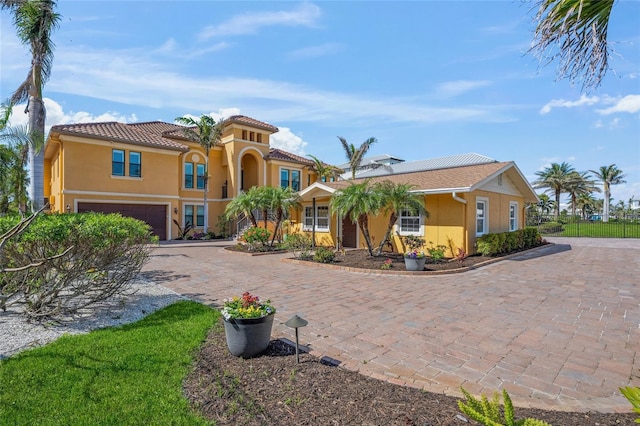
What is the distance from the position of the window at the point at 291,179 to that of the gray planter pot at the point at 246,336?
24.7 meters

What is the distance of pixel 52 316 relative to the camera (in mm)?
5367

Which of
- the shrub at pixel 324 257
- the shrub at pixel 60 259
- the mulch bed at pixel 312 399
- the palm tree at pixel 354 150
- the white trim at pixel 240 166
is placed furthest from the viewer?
the palm tree at pixel 354 150

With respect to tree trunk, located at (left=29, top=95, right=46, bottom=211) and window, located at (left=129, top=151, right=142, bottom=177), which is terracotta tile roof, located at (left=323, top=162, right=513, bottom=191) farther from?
window, located at (left=129, top=151, right=142, bottom=177)

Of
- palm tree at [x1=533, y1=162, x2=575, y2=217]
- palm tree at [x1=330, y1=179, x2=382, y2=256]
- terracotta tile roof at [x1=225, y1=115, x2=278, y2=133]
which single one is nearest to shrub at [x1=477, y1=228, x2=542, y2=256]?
palm tree at [x1=330, y1=179, x2=382, y2=256]

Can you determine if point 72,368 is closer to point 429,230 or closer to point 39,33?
point 429,230

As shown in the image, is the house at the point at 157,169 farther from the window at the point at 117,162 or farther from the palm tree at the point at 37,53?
the palm tree at the point at 37,53

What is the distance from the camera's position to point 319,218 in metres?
17.7

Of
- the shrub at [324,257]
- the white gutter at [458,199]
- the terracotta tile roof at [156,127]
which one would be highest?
the terracotta tile roof at [156,127]

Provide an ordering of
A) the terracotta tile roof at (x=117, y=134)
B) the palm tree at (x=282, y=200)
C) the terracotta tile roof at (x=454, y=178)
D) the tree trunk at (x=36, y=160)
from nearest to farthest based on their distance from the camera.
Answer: the tree trunk at (x=36, y=160) → the terracotta tile roof at (x=454, y=178) → the palm tree at (x=282, y=200) → the terracotta tile roof at (x=117, y=134)

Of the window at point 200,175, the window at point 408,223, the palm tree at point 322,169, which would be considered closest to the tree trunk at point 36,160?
the window at point 200,175

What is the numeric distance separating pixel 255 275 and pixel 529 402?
7637mm

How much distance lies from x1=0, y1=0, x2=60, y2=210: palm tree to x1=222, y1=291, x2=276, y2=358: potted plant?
38.1 ft

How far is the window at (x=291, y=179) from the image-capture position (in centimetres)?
2858

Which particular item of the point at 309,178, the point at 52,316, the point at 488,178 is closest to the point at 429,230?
the point at 488,178
